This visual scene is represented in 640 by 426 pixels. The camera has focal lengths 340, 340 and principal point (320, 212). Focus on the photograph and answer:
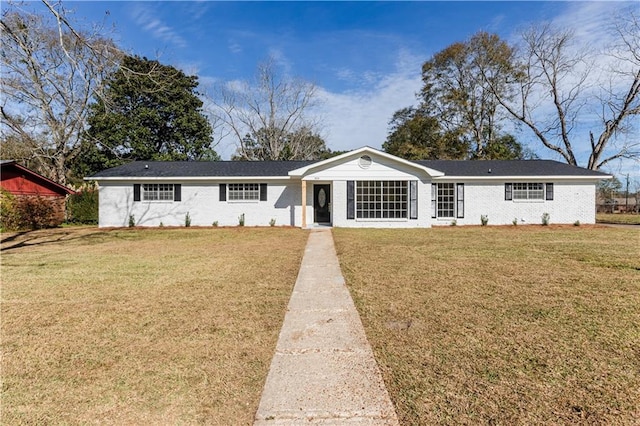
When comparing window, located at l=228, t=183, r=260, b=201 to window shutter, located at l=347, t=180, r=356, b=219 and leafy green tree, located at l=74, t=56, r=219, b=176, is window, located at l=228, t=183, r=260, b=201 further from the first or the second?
leafy green tree, located at l=74, t=56, r=219, b=176

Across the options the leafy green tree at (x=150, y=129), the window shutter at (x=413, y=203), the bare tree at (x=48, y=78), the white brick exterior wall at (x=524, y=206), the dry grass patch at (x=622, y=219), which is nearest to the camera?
the bare tree at (x=48, y=78)

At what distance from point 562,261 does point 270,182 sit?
493 inches

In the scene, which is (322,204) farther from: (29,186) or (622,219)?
(622,219)

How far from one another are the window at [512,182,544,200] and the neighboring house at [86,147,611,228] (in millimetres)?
44

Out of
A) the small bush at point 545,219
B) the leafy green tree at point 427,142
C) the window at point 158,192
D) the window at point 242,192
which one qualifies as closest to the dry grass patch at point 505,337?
the small bush at point 545,219

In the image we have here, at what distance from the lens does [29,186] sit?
55.7 ft

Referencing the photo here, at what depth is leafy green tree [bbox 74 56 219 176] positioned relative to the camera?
29.3 metres

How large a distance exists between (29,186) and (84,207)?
9.89ft

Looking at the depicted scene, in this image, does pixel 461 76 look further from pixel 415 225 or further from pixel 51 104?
pixel 51 104

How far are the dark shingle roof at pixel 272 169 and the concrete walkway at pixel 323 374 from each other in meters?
13.0

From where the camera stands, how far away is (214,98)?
32.9 metres

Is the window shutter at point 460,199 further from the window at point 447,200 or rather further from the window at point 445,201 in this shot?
the window at point 445,201

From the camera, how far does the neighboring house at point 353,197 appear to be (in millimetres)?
16422

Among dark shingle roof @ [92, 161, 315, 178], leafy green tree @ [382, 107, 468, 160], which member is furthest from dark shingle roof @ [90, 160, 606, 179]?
leafy green tree @ [382, 107, 468, 160]
